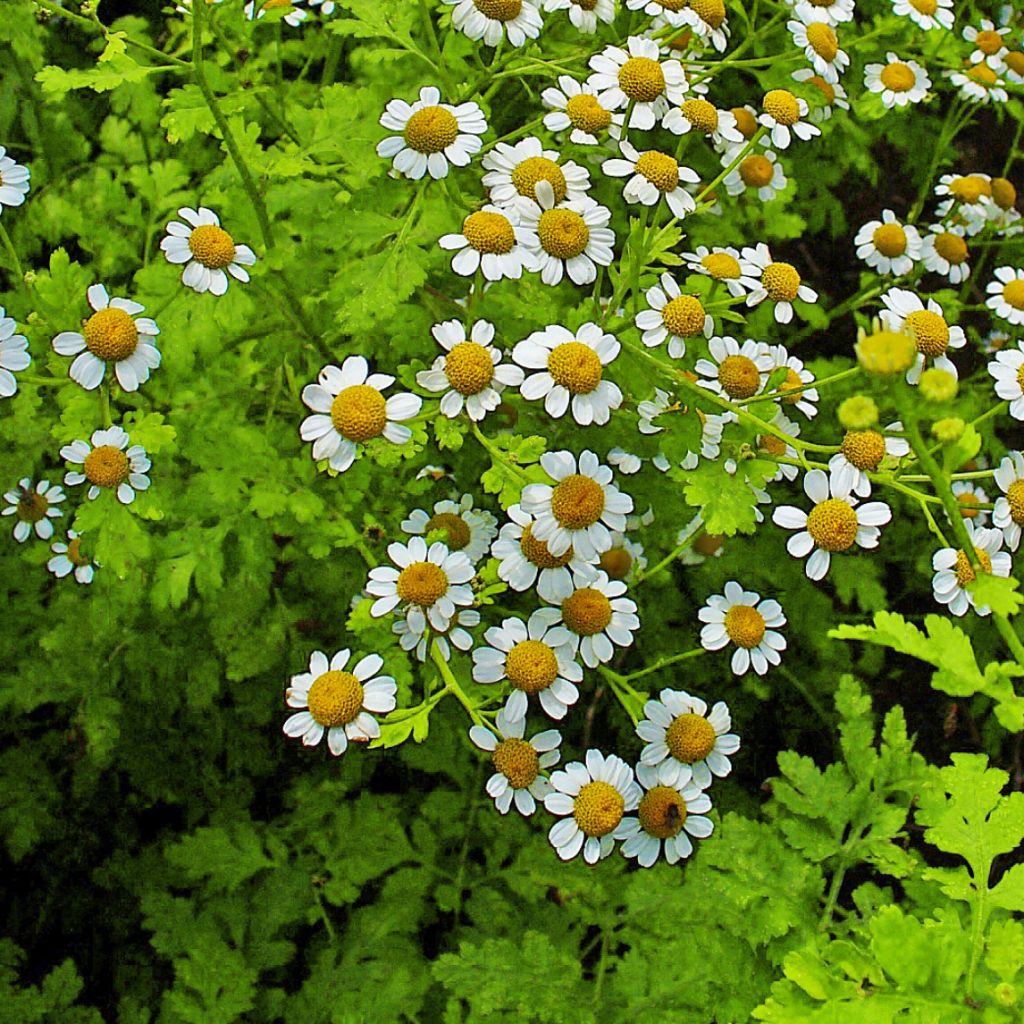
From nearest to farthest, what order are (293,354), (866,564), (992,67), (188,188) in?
(293,354) → (866,564) → (188,188) → (992,67)

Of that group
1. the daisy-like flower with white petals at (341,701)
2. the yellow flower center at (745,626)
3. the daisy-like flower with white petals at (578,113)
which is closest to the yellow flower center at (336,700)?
the daisy-like flower with white petals at (341,701)

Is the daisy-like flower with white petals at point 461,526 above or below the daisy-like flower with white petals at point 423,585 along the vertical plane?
below

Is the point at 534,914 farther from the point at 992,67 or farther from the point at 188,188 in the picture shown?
the point at 992,67

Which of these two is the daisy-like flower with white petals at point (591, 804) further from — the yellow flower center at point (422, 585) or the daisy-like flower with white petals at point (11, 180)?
the daisy-like flower with white petals at point (11, 180)

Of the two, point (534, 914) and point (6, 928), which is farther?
point (6, 928)

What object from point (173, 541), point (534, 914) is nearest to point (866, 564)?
point (534, 914)

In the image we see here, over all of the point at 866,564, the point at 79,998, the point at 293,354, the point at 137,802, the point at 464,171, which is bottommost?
the point at 79,998
